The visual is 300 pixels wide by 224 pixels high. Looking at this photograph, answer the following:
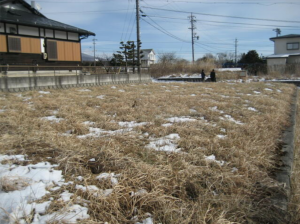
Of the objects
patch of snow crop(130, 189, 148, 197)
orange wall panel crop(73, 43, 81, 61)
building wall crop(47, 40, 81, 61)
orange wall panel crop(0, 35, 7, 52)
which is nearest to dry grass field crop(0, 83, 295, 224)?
patch of snow crop(130, 189, 148, 197)

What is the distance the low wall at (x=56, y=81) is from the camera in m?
7.99

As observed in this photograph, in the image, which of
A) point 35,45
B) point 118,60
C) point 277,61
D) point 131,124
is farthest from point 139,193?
point 118,60

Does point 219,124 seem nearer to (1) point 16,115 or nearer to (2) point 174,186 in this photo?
(2) point 174,186

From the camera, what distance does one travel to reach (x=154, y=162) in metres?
2.52

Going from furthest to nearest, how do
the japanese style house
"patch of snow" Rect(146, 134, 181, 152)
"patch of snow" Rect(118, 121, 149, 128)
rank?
the japanese style house → "patch of snow" Rect(118, 121, 149, 128) → "patch of snow" Rect(146, 134, 181, 152)

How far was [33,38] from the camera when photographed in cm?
1349

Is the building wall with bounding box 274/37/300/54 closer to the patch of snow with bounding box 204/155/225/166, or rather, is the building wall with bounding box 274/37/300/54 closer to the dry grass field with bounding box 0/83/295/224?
the dry grass field with bounding box 0/83/295/224

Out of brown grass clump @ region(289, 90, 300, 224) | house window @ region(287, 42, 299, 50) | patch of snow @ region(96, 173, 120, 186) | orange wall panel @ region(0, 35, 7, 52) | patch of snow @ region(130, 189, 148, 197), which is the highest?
house window @ region(287, 42, 299, 50)

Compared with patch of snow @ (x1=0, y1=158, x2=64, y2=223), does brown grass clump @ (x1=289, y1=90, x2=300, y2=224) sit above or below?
below

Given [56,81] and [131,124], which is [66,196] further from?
[56,81]

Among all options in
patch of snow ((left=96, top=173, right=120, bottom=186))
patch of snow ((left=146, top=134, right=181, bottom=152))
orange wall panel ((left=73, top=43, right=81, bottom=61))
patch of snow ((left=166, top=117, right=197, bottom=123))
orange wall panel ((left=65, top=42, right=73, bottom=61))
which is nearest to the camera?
patch of snow ((left=96, top=173, right=120, bottom=186))

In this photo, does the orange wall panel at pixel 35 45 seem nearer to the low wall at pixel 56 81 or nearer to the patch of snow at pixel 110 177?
the low wall at pixel 56 81

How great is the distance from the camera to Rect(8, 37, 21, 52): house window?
1233 centimetres

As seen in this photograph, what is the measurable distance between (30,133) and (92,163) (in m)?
1.38
